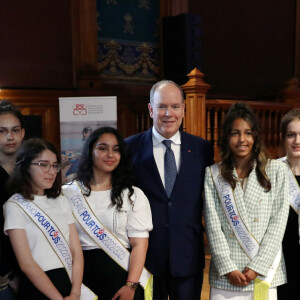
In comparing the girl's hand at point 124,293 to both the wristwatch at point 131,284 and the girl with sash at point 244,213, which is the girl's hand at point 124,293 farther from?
the girl with sash at point 244,213

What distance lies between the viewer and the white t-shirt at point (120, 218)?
5.82ft

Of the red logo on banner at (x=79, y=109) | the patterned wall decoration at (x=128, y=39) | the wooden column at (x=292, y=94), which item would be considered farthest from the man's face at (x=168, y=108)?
the wooden column at (x=292, y=94)

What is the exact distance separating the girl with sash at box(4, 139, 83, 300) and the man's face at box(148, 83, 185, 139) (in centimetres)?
48

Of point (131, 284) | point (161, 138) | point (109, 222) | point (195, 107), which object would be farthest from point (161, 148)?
point (195, 107)

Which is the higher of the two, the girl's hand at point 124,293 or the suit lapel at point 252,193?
the suit lapel at point 252,193

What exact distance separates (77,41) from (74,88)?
0.57m

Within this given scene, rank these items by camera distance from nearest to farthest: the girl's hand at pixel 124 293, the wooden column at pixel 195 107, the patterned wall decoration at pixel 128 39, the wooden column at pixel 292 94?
the girl's hand at pixel 124 293
the wooden column at pixel 195 107
the patterned wall decoration at pixel 128 39
the wooden column at pixel 292 94

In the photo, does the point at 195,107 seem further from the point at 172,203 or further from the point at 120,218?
the point at 120,218

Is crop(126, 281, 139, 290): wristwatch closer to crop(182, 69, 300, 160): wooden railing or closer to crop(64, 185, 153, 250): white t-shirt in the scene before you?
crop(64, 185, 153, 250): white t-shirt

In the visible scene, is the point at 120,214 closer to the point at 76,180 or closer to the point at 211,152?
the point at 76,180

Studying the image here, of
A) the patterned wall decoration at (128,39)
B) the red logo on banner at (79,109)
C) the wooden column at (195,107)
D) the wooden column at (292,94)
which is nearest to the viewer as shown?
the red logo on banner at (79,109)

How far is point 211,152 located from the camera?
6.84 ft

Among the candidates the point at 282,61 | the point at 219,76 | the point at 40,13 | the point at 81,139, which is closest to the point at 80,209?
the point at 81,139

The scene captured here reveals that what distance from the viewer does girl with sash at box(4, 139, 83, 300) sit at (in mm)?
1585
